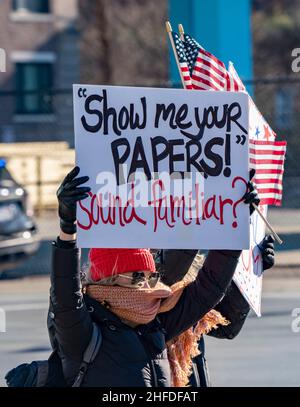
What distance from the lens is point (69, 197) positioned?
3.82 metres

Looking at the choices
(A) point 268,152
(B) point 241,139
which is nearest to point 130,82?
(A) point 268,152

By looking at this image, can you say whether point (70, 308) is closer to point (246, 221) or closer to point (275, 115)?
point (246, 221)

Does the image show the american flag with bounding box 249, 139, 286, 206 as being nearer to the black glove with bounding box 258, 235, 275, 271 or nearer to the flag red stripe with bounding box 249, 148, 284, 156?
the flag red stripe with bounding box 249, 148, 284, 156

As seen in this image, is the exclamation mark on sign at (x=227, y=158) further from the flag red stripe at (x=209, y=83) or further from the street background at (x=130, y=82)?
the street background at (x=130, y=82)

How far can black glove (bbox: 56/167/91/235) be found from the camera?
3.82 m

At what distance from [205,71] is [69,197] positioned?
3.76 feet

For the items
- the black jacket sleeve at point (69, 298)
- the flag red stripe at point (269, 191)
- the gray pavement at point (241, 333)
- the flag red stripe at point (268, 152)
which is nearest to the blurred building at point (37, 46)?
the gray pavement at point (241, 333)

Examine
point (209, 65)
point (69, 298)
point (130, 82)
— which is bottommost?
point (69, 298)

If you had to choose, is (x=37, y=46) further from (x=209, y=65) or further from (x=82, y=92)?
(x=82, y=92)

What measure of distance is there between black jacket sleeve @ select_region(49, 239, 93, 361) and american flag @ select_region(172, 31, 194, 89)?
919 mm

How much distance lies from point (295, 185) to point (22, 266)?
5563 millimetres

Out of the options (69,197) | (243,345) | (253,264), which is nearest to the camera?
(69,197)

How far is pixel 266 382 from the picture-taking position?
8477 millimetres

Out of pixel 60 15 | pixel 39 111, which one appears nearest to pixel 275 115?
pixel 39 111
